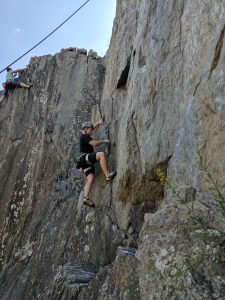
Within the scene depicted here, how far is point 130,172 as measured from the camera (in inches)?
395

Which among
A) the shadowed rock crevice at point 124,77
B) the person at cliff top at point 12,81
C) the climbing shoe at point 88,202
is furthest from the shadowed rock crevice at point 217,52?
the person at cliff top at point 12,81

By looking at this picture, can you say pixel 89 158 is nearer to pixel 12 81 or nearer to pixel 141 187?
pixel 141 187

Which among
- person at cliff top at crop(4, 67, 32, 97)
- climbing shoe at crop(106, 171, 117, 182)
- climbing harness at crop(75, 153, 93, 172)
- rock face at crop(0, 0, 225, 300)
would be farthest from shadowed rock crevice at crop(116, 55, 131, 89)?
person at cliff top at crop(4, 67, 32, 97)

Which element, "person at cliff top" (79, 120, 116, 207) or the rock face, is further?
"person at cliff top" (79, 120, 116, 207)

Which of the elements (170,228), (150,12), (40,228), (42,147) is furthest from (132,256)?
(42,147)

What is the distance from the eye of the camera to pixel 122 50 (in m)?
14.0

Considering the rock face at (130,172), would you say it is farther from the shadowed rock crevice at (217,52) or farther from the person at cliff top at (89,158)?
the person at cliff top at (89,158)

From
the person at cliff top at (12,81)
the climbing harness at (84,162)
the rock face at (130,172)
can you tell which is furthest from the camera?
the person at cliff top at (12,81)

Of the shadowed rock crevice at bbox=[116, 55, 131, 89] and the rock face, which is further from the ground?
the shadowed rock crevice at bbox=[116, 55, 131, 89]

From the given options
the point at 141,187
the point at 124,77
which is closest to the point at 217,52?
the point at 141,187

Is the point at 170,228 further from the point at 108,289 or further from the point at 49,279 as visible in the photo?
the point at 49,279

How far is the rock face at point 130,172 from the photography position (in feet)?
16.9

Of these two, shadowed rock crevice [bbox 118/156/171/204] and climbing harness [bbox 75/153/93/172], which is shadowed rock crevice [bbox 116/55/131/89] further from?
shadowed rock crevice [bbox 118/156/171/204]

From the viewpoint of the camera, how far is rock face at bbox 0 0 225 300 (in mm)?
5137
